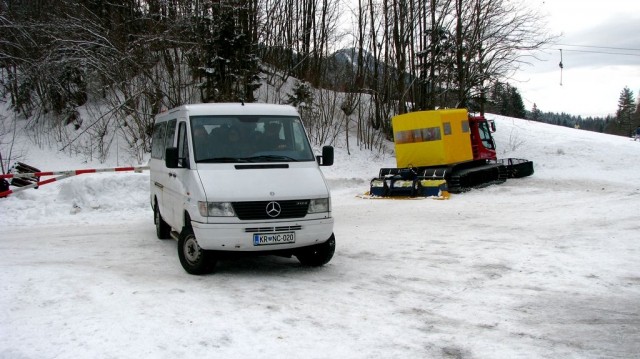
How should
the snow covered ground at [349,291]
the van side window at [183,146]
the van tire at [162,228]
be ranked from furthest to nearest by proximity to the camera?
1. the van tire at [162,228]
2. the van side window at [183,146]
3. the snow covered ground at [349,291]

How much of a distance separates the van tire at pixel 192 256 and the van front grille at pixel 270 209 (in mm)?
803

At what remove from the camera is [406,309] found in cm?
612

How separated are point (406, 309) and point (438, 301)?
1.80 ft

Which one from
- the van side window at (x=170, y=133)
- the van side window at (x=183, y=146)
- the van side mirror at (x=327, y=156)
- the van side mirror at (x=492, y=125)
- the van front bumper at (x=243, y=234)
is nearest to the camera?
the van front bumper at (x=243, y=234)

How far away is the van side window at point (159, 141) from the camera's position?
32.7 ft

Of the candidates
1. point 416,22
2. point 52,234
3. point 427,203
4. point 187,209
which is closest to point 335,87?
point 416,22

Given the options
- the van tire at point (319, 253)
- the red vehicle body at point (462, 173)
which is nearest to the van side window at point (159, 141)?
the van tire at point (319, 253)

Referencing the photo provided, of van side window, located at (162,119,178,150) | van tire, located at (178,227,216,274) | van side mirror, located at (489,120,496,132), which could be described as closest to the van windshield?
van side window, located at (162,119,178,150)

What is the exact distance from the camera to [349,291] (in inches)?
269

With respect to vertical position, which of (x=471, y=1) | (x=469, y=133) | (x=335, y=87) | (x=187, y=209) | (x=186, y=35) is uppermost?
(x=471, y=1)

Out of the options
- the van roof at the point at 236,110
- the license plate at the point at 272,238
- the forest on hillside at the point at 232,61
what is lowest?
the license plate at the point at 272,238

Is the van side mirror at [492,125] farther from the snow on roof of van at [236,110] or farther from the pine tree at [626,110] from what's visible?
the pine tree at [626,110]

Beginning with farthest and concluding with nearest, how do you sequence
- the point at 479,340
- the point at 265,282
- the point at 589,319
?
1. the point at 265,282
2. the point at 589,319
3. the point at 479,340

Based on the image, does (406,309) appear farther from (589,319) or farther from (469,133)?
(469,133)
